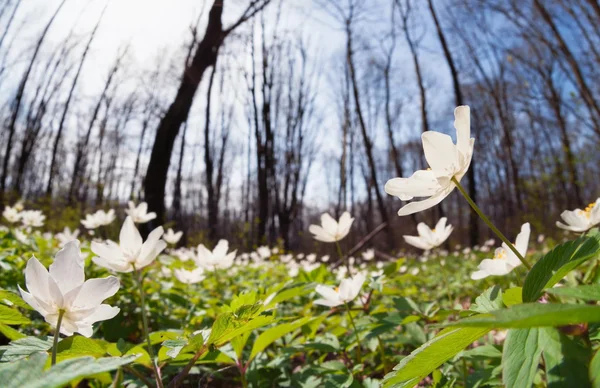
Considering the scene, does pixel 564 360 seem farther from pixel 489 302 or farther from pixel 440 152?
pixel 440 152

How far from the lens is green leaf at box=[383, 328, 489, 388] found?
567 millimetres

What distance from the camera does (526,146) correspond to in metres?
27.4

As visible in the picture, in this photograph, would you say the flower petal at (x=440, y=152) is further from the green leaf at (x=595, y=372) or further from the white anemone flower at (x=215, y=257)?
the white anemone flower at (x=215, y=257)

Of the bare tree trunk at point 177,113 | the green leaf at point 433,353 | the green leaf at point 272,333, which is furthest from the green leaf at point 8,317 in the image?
the bare tree trunk at point 177,113

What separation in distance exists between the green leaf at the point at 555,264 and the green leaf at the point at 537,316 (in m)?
0.19

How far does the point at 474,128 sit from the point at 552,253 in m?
28.3

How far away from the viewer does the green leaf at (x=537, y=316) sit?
370 mm

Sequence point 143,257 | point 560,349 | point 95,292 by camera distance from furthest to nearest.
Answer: point 143,257 < point 95,292 < point 560,349

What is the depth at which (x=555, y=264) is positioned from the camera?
0.60 meters

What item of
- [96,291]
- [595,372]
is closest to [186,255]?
[96,291]

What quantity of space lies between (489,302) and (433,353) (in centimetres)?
18

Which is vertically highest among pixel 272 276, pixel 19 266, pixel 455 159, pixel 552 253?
pixel 455 159

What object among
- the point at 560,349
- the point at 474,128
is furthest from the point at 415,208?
the point at 474,128

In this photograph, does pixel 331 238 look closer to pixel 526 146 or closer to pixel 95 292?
pixel 95 292
